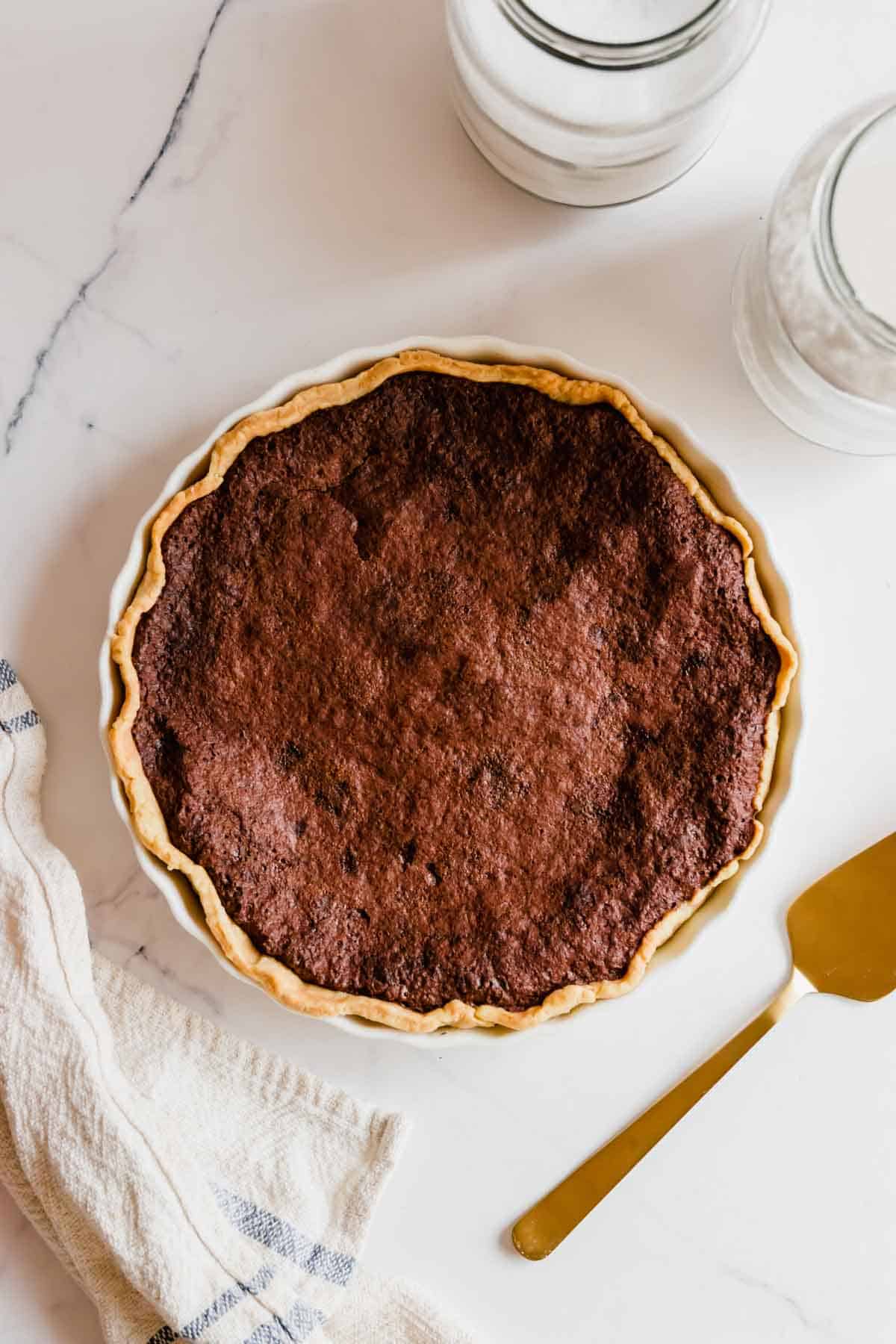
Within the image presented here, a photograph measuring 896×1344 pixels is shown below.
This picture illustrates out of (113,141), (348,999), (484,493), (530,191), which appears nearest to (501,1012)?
(348,999)

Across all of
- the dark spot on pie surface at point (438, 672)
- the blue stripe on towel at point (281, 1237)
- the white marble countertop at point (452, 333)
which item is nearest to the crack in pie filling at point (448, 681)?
the dark spot on pie surface at point (438, 672)

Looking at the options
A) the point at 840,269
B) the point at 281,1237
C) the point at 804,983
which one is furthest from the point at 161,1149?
the point at 840,269

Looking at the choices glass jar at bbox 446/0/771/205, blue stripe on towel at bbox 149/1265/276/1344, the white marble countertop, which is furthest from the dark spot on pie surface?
blue stripe on towel at bbox 149/1265/276/1344

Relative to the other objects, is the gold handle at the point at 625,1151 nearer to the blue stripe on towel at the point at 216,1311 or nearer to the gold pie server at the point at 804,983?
the gold pie server at the point at 804,983

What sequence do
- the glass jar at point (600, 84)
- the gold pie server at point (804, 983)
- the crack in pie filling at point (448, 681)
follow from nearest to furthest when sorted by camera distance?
the glass jar at point (600, 84)
the crack in pie filling at point (448, 681)
the gold pie server at point (804, 983)

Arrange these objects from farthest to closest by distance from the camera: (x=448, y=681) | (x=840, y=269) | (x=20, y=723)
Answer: (x=20, y=723)
(x=448, y=681)
(x=840, y=269)

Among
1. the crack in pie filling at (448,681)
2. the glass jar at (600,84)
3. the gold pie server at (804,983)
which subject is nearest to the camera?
the glass jar at (600,84)

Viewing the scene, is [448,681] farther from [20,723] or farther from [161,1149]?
[161,1149]
